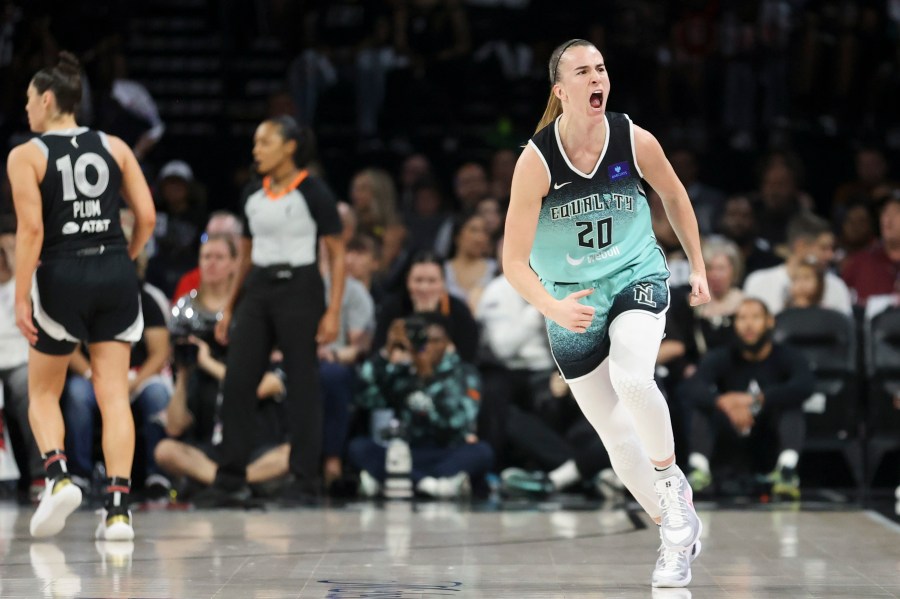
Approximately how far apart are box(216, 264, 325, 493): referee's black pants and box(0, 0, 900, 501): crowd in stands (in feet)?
0.52

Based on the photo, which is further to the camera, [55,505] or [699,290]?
[55,505]

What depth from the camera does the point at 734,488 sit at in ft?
28.1

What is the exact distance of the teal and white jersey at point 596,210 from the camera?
4.97 m

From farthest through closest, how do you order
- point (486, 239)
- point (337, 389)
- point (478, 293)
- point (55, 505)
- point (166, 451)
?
point (486, 239) < point (478, 293) < point (337, 389) < point (166, 451) < point (55, 505)

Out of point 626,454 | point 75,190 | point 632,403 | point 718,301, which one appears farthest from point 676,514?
point 718,301

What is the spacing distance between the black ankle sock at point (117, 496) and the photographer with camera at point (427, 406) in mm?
2385

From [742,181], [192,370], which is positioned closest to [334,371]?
[192,370]

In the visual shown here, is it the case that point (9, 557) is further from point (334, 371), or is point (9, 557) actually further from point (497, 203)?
point (497, 203)

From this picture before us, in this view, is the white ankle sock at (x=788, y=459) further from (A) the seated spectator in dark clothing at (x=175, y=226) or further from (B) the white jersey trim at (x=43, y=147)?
(B) the white jersey trim at (x=43, y=147)

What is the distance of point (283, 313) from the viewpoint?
7.81m

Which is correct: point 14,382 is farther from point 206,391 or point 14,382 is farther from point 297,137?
point 297,137

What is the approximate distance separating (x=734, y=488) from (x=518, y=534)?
8.15ft

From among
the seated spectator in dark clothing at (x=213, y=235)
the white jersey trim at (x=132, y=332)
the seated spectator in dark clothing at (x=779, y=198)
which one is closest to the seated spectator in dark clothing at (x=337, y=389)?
the seated spectator in dark clothing at (x=213, y=235)

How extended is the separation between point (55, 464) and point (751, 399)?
423cm
